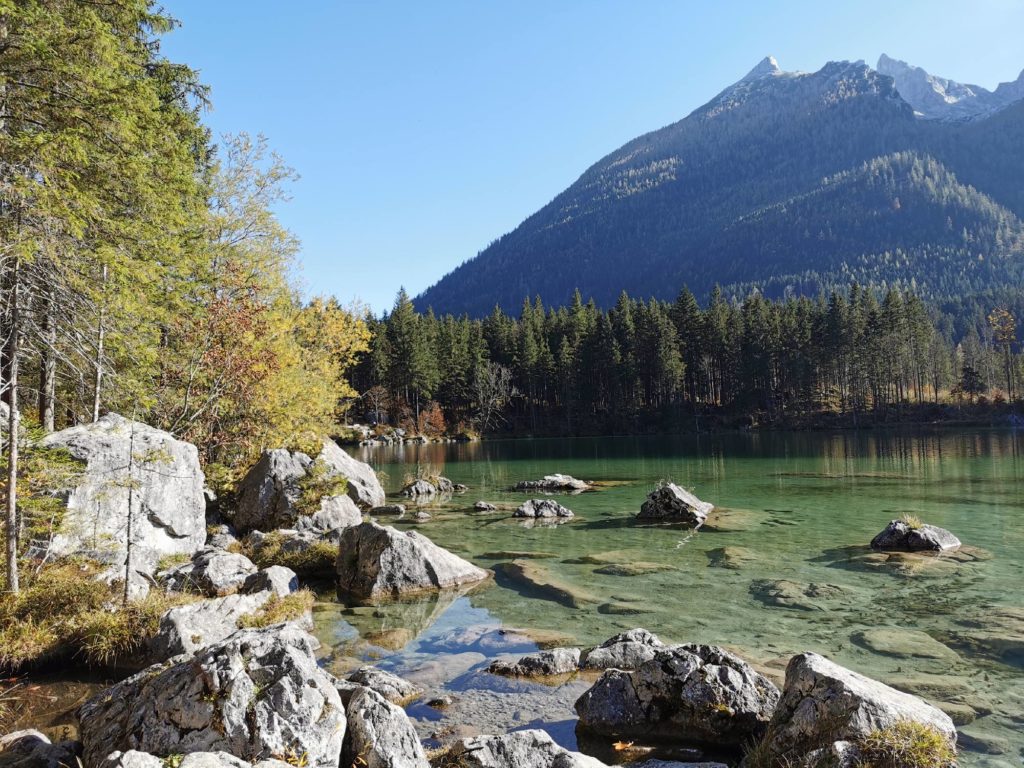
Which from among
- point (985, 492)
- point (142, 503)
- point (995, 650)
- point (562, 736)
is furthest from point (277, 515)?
point (985, 492)

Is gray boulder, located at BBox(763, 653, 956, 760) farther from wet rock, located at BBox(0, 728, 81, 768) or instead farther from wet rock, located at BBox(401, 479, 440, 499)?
wet rock, located at BBox(401, 479, 440, 499)

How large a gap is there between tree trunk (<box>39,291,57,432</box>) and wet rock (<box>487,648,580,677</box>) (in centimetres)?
911

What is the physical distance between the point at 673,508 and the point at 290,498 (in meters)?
14.0

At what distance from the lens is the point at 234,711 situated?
6059 millimetres

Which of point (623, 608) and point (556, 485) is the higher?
point (556, 485)

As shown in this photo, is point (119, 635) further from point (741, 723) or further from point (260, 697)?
point (741, 723)

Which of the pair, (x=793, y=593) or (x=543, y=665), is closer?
(x=543, y=665)

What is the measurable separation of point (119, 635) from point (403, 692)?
4.92m

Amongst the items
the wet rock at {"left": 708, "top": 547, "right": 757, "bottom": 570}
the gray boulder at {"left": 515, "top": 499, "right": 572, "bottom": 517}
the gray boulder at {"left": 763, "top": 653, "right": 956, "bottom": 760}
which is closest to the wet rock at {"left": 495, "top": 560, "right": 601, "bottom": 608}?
the wet rock at {"left": 708, "top": 547, "right": 757, "bottom": 570}

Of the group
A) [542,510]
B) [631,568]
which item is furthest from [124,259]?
[542,510]

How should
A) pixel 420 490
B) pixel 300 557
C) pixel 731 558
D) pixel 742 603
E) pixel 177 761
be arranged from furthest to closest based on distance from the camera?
pixel 420 490 < pixel 731 558 < pixel 300 557 < pixel 742 603 < pixel 177 761

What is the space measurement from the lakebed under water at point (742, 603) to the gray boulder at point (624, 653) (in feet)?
1.55

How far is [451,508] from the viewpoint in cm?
2903

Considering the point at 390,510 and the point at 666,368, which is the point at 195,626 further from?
the point at 666,368
